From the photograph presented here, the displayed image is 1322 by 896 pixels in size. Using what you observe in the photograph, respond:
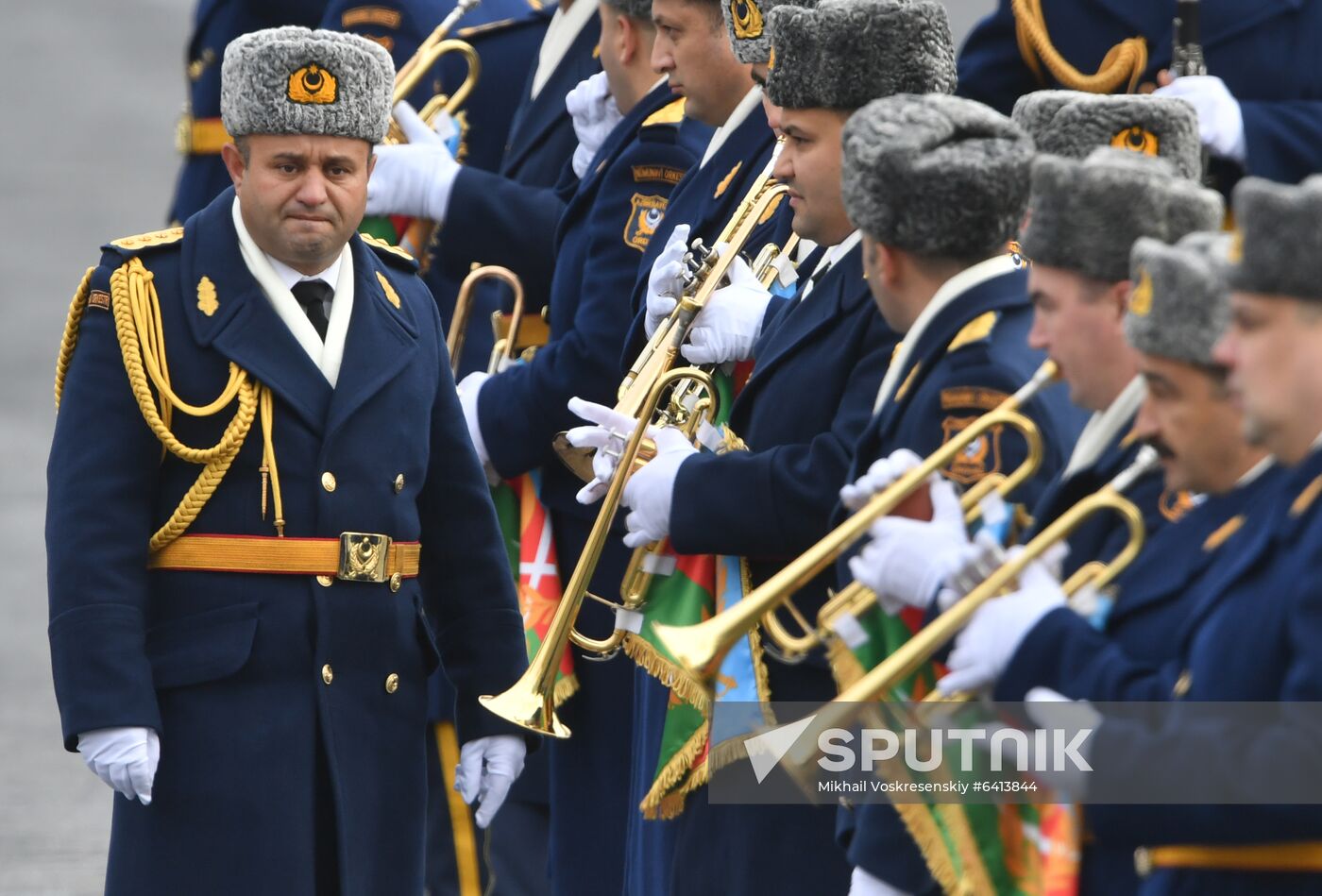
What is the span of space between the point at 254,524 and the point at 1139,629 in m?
1.96

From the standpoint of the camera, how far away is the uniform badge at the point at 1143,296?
3.59 meters

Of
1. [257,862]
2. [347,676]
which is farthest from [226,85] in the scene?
[257,862]

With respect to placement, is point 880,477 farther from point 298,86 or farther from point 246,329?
point 298,86

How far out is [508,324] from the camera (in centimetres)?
718

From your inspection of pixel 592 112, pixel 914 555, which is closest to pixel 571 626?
pixel 914 555

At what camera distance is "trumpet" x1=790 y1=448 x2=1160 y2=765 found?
362 centimetres

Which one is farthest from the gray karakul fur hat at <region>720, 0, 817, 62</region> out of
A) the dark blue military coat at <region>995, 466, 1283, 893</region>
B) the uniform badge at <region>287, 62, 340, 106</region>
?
the dark blue military coat at <region>995, 466, 1283, 893</region>

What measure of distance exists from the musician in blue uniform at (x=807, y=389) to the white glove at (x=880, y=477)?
0.70m

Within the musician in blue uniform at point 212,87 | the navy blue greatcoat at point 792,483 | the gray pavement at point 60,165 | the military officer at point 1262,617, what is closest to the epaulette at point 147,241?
the navy blue greatcoat at point 792,483

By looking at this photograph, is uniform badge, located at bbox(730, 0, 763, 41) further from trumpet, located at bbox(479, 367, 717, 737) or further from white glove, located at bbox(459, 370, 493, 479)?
white glove, located at bbox(459, 370, 493, 479)

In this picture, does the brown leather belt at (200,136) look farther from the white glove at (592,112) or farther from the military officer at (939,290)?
the military officer at (939,290)

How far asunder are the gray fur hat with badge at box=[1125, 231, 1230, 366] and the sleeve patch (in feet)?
9.19

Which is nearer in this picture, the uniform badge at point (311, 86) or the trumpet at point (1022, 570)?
the trumpet at point (1022, 570)

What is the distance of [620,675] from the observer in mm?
6512
